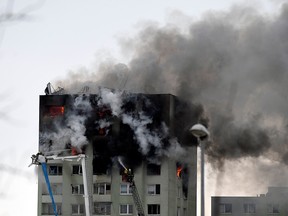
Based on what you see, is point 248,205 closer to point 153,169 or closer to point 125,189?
point 153,169

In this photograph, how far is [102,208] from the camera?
5684 inches

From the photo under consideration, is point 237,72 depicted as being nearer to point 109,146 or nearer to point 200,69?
point 200,69

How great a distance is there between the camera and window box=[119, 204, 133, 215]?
143 meters

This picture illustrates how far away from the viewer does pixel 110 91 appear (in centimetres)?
14550

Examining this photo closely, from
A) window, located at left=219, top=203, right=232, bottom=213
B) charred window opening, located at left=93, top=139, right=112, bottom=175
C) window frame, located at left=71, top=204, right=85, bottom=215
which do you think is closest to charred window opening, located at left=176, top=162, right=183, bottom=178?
charred window opening, located at left=93, top=139, right=112, bottom=175

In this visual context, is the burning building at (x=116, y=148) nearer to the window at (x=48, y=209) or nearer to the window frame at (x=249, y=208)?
the window at (x=48, y=209)

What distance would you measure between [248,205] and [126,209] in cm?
2417

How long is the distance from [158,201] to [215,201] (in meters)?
18.8

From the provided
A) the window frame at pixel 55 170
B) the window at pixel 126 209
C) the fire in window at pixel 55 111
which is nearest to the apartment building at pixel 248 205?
the window at pixel 126 209

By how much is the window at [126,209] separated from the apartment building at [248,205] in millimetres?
19499

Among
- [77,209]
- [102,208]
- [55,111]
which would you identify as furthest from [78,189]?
[55,111]

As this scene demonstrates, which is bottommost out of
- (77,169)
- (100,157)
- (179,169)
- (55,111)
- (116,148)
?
(77,169)

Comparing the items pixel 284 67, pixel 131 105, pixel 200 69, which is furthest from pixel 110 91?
pixel 284 67

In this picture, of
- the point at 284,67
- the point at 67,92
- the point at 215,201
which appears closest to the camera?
the point at 284,67
